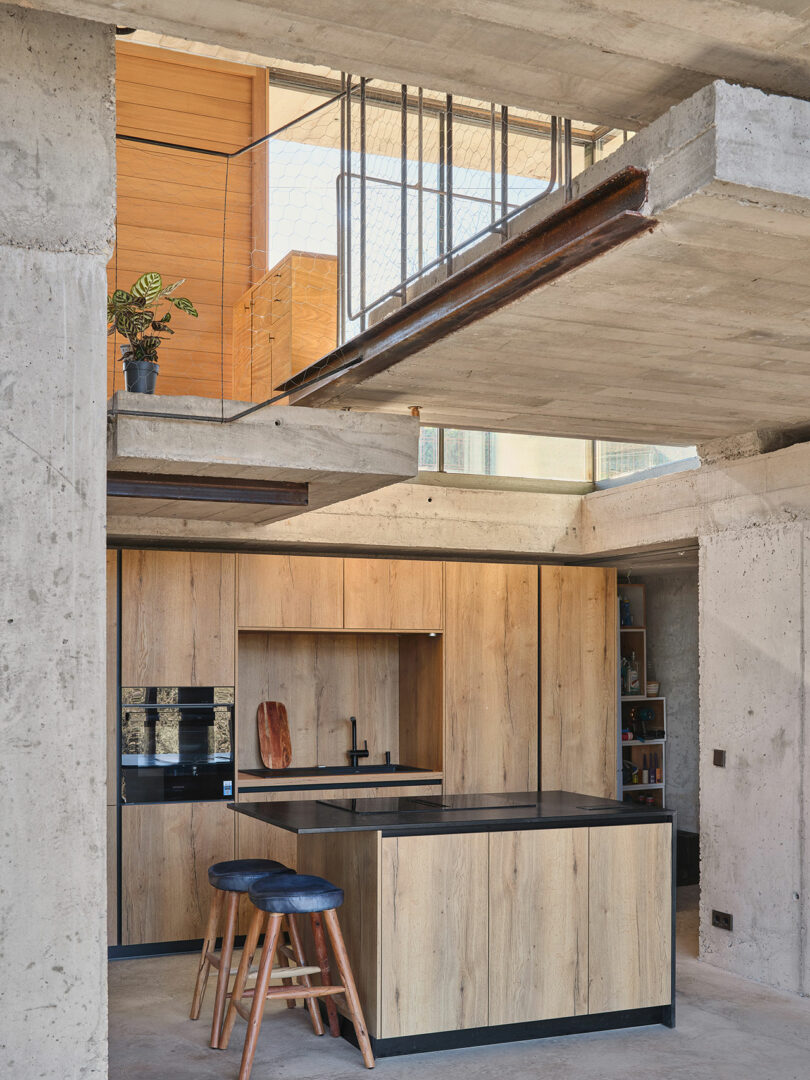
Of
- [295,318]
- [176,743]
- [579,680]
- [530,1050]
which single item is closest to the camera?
[530,1050]

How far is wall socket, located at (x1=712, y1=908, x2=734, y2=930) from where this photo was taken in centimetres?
612

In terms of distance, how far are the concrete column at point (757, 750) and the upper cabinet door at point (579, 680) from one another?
139 centimetres

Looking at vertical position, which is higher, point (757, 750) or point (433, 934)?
point (757, 750)

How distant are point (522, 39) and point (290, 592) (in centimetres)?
476

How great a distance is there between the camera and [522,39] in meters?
2.65

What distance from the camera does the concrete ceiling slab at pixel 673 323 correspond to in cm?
271

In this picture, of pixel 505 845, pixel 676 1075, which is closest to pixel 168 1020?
pixel 505 845

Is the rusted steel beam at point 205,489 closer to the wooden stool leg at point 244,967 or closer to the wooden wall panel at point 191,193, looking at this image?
the wooden wall panel at point 191,193

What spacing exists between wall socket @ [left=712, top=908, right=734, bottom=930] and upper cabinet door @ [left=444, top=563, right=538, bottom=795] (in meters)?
1.63

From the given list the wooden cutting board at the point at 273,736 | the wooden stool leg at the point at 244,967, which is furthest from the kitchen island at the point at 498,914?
the wooden cutting board at the point at 273,736

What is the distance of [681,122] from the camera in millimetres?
2762

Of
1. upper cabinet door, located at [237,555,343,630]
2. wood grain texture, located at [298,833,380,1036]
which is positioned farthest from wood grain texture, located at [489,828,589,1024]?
upper cabinet door, located at [237,555,343,630]

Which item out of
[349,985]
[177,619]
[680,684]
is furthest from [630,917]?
[680,684]

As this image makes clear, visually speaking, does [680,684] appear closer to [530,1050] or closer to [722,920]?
[722,920]
